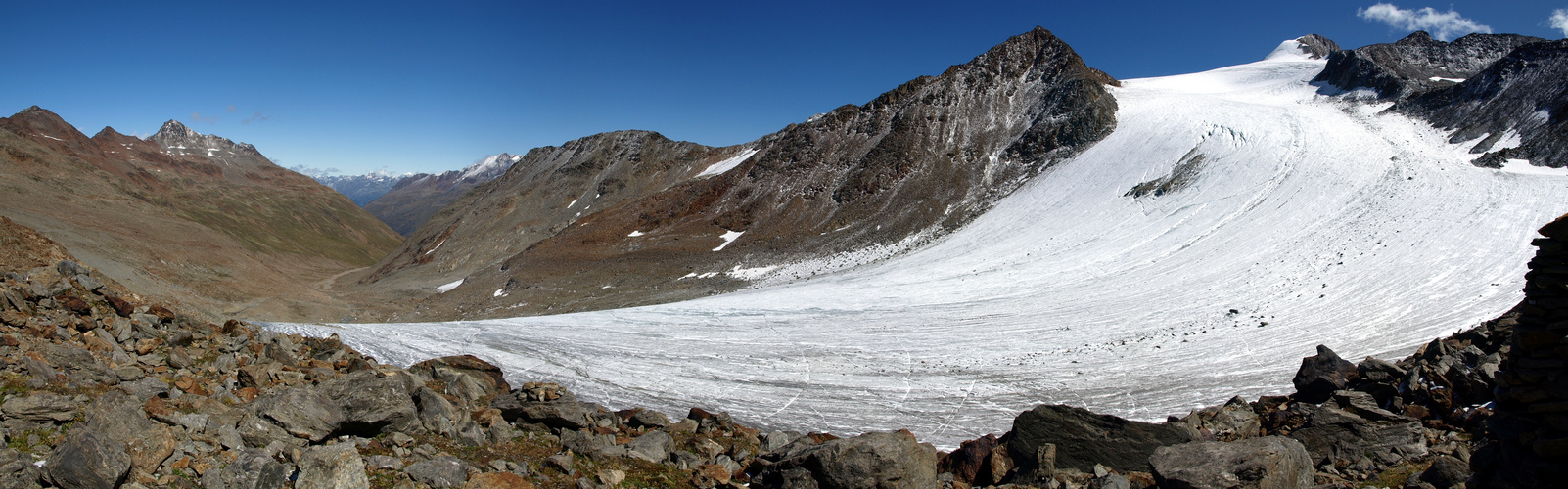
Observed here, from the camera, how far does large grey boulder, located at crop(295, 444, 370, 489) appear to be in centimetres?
733

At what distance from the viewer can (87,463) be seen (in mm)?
6270

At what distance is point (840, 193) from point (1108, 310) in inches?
1407

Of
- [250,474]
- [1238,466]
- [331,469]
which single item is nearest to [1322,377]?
[1238,466]

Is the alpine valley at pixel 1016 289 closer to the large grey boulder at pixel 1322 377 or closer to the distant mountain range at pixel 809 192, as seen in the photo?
the large grey boulder at pixel 1322 377

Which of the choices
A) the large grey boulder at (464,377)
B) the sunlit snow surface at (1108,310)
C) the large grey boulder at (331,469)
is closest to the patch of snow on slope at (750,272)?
the sunlit snow surface at (1108,310)

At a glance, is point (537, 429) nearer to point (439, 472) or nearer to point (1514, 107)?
point (439, 472)

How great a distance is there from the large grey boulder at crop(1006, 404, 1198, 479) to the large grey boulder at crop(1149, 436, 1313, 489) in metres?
2.22

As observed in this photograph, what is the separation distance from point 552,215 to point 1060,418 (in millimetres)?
92234

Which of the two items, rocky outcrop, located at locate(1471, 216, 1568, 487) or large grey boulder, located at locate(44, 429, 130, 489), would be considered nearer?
large grey boulder, located at locate(44, 429, 130, 489)

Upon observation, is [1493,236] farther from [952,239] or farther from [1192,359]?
[952,239]

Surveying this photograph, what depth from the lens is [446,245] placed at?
293ft

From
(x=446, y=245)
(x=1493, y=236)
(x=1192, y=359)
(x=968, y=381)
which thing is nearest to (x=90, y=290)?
(x=968, y=381)

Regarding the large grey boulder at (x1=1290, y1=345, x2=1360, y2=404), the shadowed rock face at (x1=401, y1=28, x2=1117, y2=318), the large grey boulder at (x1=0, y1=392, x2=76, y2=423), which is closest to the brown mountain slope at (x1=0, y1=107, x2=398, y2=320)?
the shadowed rock face at (x1=401, y1=28, x2=1117, y2=318)

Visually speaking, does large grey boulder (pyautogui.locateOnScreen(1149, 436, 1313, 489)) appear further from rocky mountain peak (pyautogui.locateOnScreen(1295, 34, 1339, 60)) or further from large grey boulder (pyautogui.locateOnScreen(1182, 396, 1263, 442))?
rocky mountain peak (pyautogui.locateOnScreen(1295, 34, 1339, 60))
